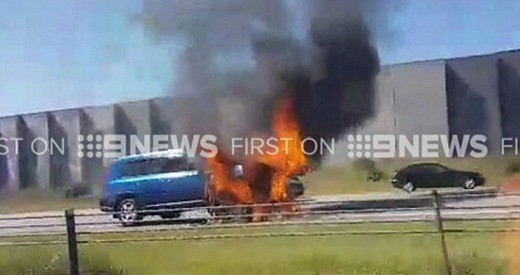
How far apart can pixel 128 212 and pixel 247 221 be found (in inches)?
33.2

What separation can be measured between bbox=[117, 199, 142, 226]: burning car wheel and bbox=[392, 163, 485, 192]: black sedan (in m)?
1.82

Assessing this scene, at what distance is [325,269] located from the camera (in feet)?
24.2

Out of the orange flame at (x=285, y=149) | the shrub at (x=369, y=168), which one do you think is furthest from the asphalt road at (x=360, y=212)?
the orange flame at (x=285, y=149)

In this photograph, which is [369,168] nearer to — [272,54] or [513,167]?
[513,167]

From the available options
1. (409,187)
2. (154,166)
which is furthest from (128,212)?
(409,187)

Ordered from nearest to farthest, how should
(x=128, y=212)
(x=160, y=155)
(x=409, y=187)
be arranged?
(x=409, y=187) < (x=160, y=155) < (x=128, y=212)

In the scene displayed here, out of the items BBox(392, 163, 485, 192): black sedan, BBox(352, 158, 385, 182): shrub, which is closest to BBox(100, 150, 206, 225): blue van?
BBox(352, 158, 385, 182): shrub

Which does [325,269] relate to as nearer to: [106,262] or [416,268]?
[416,268]

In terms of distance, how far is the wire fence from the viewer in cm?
725

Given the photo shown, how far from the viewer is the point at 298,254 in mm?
7508

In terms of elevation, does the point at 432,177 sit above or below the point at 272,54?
below

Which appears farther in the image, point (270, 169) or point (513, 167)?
point (270, 169)

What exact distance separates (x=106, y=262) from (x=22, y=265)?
0.68 metres

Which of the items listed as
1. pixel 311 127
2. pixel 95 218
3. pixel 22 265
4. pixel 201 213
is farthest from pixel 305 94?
pixel 22 265
